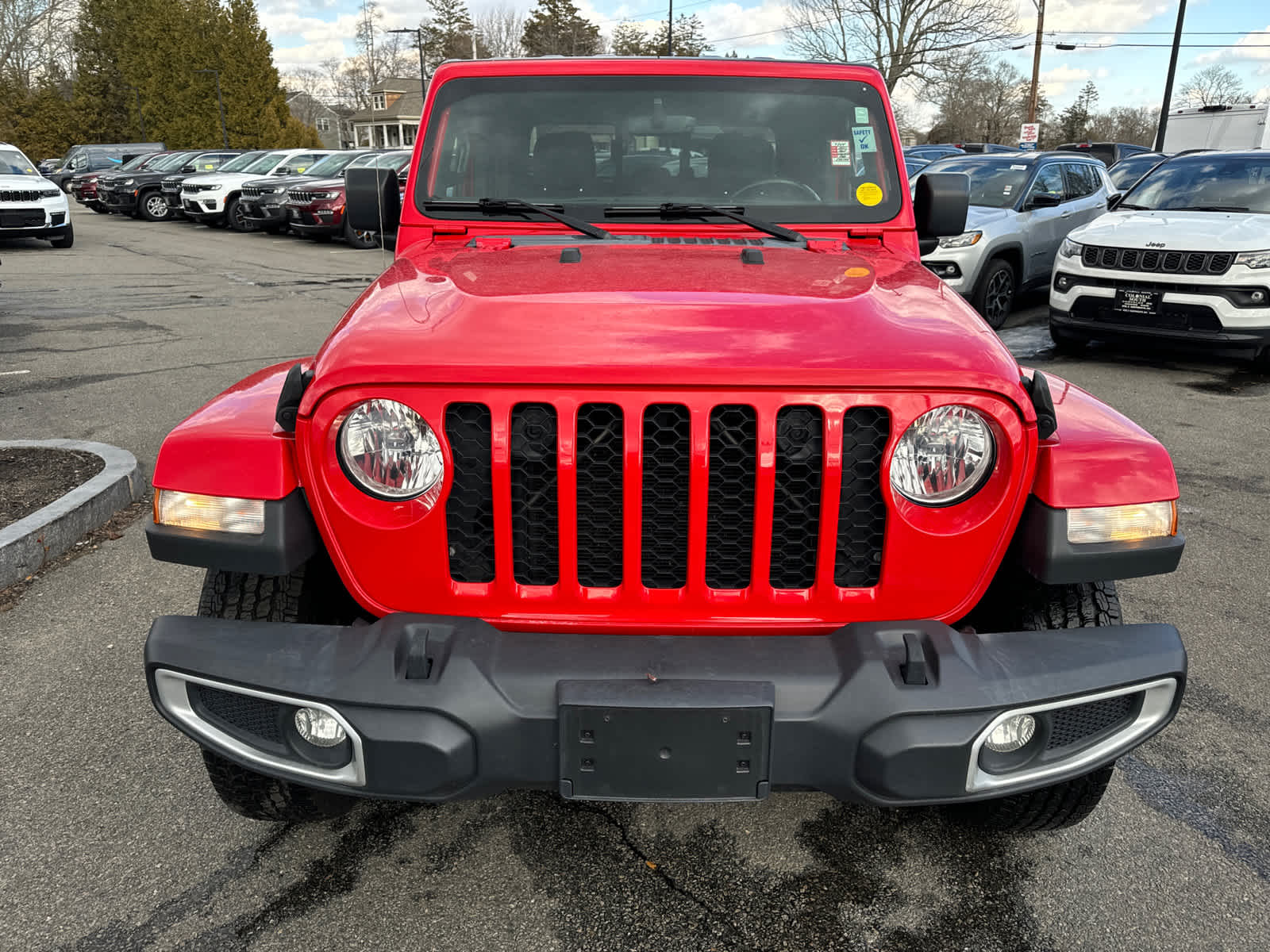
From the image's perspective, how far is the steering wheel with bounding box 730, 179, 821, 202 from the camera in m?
3.16

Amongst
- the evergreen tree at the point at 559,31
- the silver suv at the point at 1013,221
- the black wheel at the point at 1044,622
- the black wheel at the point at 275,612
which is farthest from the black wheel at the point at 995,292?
the evergreen tree at the point at 559,31

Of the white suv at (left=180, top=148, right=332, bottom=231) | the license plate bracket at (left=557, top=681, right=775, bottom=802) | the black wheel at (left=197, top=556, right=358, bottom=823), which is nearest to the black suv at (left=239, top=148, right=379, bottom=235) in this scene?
the white suv at (left=180, top=148, right=332, bottom=231)

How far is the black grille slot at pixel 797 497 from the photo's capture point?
1.89 meters

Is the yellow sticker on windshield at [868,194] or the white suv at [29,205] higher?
the yellow sticker on windshield at [868,194]

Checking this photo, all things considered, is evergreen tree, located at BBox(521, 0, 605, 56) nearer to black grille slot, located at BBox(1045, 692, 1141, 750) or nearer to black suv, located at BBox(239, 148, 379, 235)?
black suv, located at BBox(239, 148, 379, 235)

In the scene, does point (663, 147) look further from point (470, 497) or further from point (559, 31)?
point (559, 31)

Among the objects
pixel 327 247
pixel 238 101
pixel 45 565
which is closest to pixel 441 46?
pixel 238 101

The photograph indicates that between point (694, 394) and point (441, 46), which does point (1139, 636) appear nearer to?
point (694, 394)

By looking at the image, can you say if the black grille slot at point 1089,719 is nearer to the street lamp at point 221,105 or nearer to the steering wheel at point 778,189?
the steering wheel at point 778,189

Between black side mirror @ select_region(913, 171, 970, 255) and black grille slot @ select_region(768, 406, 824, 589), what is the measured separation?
1.65m

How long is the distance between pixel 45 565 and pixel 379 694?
304 centimetres

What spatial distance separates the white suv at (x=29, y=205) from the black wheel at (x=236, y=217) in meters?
4.23

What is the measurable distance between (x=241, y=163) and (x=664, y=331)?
24086 millimetres

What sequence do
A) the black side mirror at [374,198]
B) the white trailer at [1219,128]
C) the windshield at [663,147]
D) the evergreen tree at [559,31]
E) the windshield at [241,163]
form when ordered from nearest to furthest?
the windshield at [663,147] → the black side mirror at [374,198] → the windshield at [241,163] → the white trailer at [1219,128] → the evergreen tree at [559,31]
